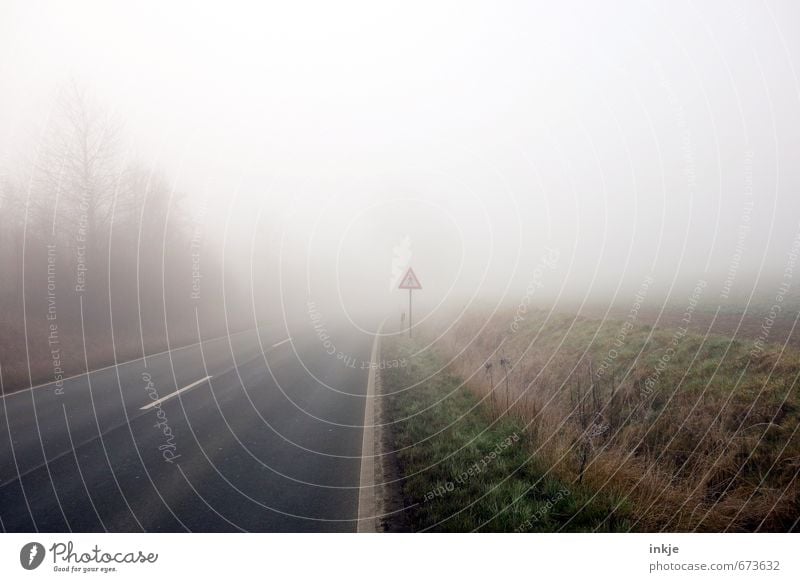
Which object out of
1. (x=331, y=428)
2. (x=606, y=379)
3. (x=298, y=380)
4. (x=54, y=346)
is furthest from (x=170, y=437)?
(x=54, y=346)

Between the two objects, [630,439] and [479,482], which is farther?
[630,439]

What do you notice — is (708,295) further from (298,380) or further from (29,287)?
(29,287)

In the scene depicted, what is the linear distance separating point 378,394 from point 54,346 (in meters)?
11.5

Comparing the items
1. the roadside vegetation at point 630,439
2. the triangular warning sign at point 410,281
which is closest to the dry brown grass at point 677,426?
the roadside vegetation at point 630,439

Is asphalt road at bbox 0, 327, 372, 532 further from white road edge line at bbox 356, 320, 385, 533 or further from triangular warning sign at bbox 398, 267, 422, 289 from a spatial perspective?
triangular warning sign at bbox 398, 267, 422, 289

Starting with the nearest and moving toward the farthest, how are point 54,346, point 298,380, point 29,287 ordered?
point 298,380 < point 54,346 < point 29,287

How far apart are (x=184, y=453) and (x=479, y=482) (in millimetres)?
4160

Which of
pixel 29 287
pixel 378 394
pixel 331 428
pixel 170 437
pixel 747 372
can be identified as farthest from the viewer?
pixel 29 287

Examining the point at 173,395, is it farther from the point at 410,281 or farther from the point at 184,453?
the point at 410,281

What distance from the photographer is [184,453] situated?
5.44m

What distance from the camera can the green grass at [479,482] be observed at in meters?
3.45

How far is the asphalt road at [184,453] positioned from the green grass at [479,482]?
0.74m

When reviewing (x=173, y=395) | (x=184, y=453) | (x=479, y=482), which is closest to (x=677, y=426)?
(x=479, y=482)

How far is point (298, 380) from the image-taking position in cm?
1012
